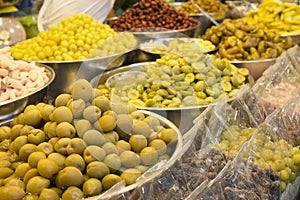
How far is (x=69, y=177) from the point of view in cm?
116

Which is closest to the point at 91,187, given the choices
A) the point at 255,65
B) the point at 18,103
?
the point at 18,103

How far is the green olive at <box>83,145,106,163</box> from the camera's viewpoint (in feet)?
4.03

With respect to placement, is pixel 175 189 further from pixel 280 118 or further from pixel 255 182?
pixel 280 118

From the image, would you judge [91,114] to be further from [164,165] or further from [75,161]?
[164,165]

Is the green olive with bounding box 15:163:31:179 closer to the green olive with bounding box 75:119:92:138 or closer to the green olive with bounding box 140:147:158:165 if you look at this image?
the green olive with bounding box 75:119:92:138

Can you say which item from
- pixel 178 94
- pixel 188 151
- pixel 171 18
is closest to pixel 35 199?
pixel 188 151

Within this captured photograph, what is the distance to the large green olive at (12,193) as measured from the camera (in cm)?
112

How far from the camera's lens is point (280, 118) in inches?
63.8

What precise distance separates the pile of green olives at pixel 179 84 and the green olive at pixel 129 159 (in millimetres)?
337

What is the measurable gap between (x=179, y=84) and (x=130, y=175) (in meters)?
0.68

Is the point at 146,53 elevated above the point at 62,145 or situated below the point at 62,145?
below

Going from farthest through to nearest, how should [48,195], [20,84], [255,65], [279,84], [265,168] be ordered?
[255,65] → [279,84] → [20,84] → [265,168] → [48,195]

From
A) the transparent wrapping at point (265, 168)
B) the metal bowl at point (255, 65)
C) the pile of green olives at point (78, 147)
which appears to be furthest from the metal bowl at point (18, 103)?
the metal bowl at point (255, 65)

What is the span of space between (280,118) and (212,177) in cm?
49
